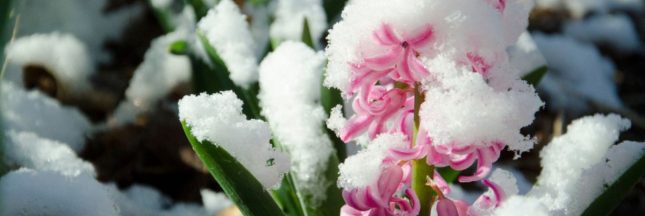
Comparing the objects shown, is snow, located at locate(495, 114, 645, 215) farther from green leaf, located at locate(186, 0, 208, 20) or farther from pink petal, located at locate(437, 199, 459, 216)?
green leaf, located at locate(186, 0, 208, 20)

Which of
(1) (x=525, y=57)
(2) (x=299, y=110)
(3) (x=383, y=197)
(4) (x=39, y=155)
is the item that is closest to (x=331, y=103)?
(2) (x=299, y=110)

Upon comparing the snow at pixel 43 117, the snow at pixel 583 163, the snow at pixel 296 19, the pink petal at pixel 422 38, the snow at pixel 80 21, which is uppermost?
the snow at pixel 80 21

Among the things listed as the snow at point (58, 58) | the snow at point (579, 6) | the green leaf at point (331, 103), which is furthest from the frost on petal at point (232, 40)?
the snow at point (579, 6)

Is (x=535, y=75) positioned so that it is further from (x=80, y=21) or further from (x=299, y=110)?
(x=80, y=21)

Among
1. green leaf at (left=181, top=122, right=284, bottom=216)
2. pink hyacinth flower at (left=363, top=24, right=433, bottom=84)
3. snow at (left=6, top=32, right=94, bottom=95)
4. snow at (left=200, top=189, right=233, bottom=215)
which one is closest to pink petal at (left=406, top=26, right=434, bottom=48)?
pink hyacinth flower at (left=363, top=24, right=433, bottom=84)

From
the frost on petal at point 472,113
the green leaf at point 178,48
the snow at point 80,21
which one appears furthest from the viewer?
the snow at point 80,21

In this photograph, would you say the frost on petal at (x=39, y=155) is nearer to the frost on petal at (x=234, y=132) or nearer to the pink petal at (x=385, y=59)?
the frost on petal at (x=234, y=132)
